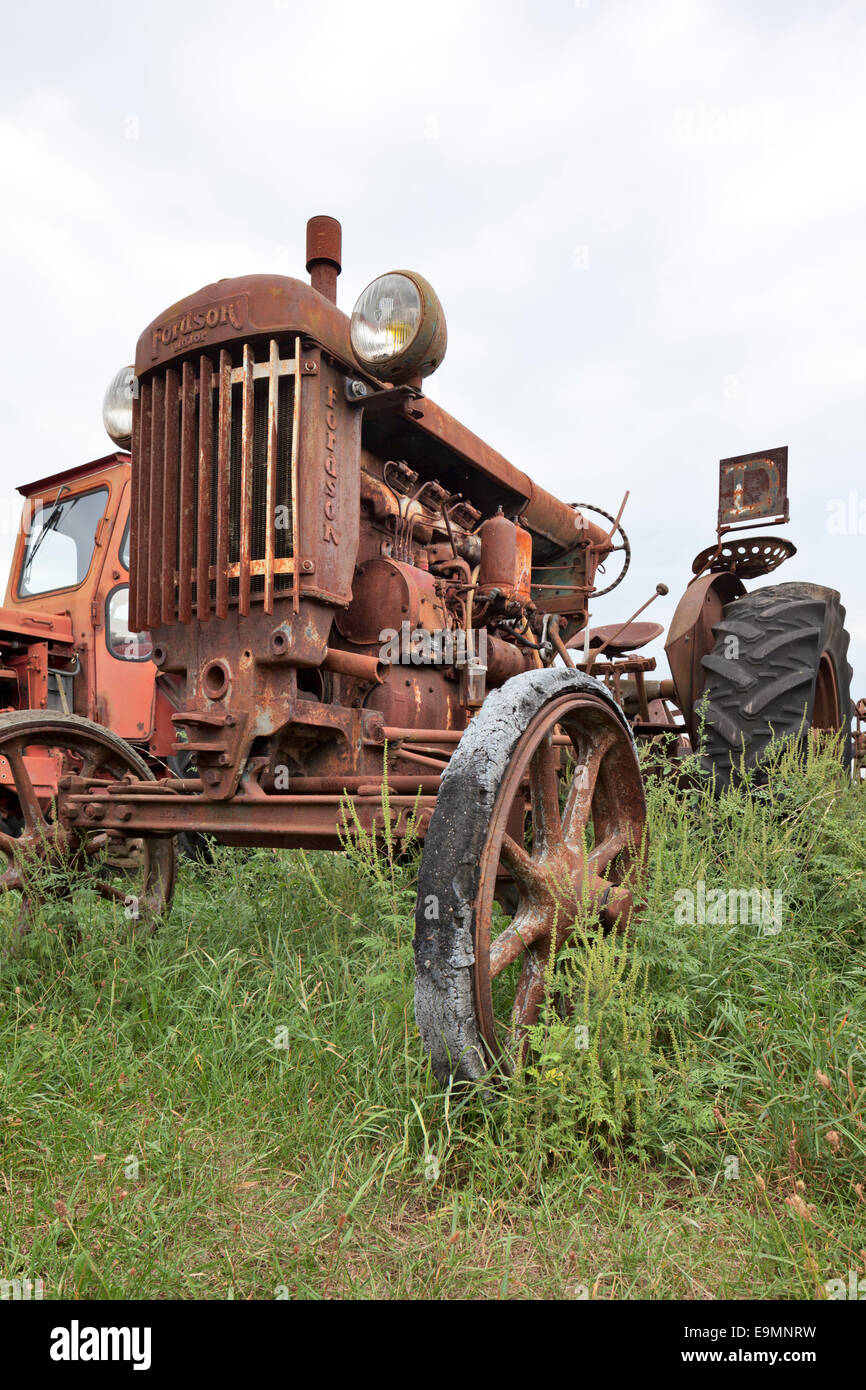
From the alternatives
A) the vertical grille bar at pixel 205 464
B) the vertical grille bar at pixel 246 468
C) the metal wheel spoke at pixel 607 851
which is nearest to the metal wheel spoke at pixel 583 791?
the metal wheel spoke at pixel 607 851

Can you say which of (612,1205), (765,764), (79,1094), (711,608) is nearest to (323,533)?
(79,1094)

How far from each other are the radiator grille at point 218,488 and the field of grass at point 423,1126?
0.94 m

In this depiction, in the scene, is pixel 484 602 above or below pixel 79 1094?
above

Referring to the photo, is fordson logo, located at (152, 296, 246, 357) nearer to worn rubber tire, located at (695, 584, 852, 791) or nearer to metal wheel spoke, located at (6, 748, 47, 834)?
metal wheel spoke, located at (6, 748, 47, 834)

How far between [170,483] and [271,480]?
42 cm

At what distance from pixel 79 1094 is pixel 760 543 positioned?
3.89m

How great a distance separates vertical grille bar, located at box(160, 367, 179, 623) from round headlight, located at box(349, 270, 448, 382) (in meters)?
0.60

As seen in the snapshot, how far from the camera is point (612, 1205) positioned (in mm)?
1801

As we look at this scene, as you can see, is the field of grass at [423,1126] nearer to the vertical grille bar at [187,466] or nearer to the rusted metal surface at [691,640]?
the vertical grille bar at [187,466]

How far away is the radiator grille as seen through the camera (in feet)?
8.60

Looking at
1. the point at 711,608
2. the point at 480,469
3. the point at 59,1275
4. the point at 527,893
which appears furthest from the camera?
the point at 711,608

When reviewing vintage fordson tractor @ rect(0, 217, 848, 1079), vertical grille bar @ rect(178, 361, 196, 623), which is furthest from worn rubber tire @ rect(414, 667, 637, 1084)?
vertical grille bar @ rect(178, 361, 196, 623)

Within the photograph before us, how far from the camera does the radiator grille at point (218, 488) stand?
262 cm

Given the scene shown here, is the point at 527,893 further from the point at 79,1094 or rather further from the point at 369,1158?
the point at 79,1094
